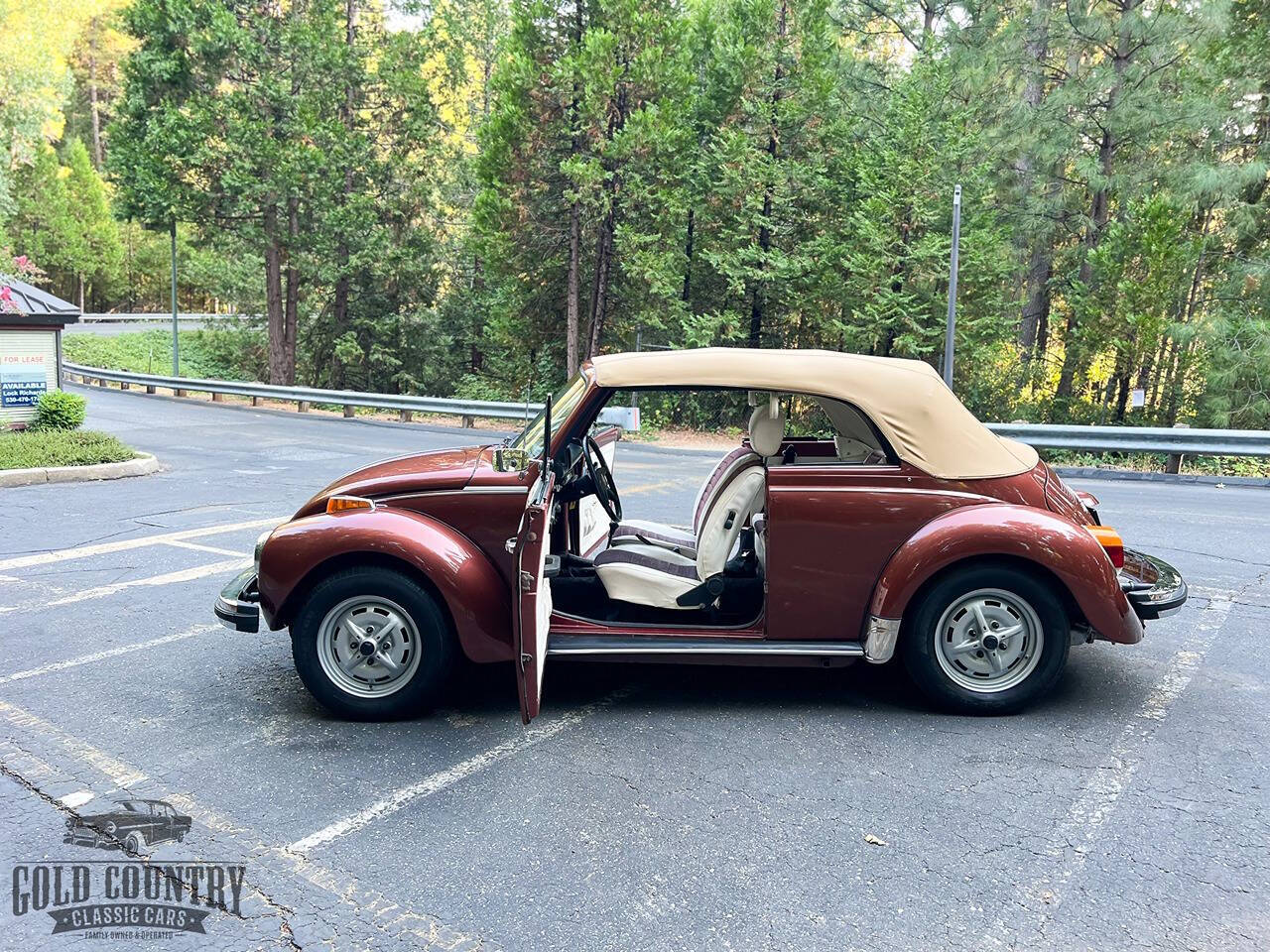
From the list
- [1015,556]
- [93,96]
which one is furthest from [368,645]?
[93,96]

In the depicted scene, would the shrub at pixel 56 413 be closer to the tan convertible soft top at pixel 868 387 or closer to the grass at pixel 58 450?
the grass at pixel 58 450

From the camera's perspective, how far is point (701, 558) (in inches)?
188

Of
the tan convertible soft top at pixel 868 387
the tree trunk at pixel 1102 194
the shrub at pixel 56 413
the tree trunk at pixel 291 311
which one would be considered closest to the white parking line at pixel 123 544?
the tan convertible soft top at pixel 868 387

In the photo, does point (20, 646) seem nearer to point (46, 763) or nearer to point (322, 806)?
point (46, 763)

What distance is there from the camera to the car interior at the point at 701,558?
4.66 meters

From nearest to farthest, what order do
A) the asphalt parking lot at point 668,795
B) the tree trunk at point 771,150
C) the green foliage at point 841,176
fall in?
1. the asphalt parking lot at point 668,795
2. the green foliage at point 841,176
3. the tree trunk at point 771,150

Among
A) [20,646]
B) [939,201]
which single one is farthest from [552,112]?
[20,646]

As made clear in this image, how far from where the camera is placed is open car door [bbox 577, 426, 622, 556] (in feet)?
16.7

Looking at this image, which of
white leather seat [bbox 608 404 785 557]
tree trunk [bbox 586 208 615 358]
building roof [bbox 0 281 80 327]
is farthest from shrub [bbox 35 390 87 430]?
white leather seat [bbox 608 404 785 557]

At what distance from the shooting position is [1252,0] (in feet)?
64.4

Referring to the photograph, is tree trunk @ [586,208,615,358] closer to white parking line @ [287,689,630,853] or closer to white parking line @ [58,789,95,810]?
white parking line @ [287,689,630,853]

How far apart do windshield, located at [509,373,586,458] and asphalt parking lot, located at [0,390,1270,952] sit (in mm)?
1241

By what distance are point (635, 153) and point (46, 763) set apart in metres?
18.8

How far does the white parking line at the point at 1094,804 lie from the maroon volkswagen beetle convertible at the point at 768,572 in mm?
433
